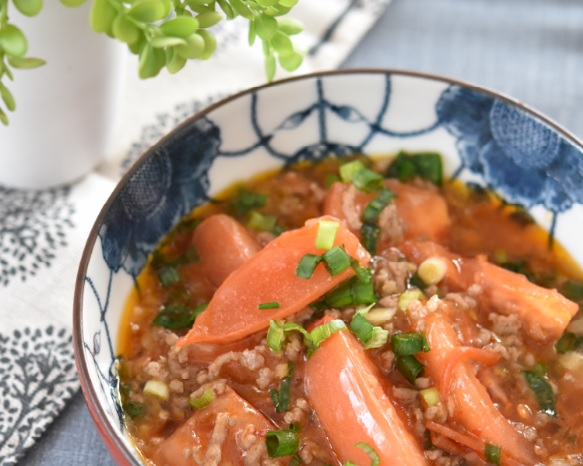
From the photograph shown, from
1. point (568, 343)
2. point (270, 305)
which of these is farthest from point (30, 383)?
point (568, 343)

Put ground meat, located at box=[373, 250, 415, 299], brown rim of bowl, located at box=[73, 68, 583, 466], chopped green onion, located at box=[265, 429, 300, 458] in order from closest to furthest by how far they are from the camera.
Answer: brown rim of bowl, located at box=[73, 68, 583, 466] → chopped green onion, located at box=[265, 429, 300, 458] → ground meat, located at box=[373, 250, 415, 299]

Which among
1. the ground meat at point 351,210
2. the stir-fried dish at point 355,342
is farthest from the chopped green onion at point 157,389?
the ground meat at point 351,210

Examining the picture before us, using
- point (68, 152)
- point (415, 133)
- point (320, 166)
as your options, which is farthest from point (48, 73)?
point (415, 133)

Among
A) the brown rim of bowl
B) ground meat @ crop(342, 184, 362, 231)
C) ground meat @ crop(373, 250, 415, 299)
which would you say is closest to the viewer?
the brown rim of bowl

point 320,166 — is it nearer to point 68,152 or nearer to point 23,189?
point 68,152

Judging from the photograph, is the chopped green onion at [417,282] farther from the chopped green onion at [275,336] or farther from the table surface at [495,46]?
the table surface at [495,46]

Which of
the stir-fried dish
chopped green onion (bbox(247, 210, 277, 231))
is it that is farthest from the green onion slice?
chopped green onion (bbox(247, 210, 277, 231))

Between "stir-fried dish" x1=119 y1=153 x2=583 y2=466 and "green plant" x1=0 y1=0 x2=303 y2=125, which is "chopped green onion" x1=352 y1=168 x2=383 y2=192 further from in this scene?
"green plant" x1=0 y1=0 x2=303 y2=125
